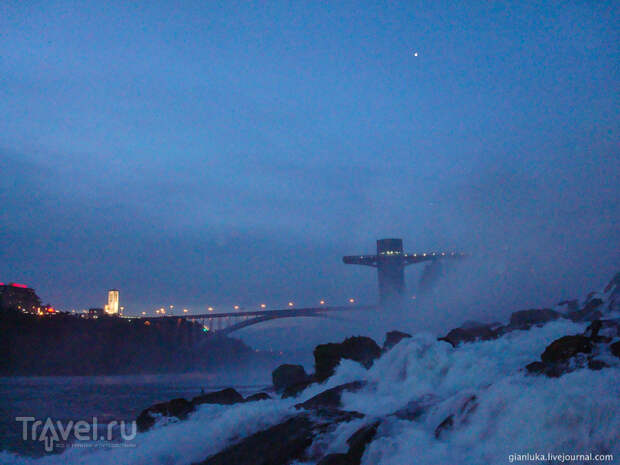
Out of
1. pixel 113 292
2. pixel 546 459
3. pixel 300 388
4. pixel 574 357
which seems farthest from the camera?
pixel 113 292

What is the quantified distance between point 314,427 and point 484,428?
2727 millimetres

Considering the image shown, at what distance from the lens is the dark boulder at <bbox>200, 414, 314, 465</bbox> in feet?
25.6

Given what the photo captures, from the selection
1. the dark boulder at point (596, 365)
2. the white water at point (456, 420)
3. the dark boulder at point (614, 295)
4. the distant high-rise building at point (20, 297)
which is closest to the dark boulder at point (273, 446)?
the white water at point (456, 420)

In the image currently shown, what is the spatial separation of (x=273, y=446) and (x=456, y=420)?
9.31ft

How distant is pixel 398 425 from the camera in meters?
8.13

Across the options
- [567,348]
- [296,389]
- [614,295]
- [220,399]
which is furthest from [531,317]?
[220,399]

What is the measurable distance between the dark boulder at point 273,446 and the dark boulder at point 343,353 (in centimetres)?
934

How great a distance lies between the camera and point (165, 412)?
13211 millimetres

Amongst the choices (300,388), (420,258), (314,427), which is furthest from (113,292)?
(314,427)

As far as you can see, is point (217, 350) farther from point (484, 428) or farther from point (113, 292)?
point (484, 428)

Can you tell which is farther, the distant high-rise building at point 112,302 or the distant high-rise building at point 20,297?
the distant high-rise building at point 112,302

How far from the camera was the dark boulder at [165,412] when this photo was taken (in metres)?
12.8

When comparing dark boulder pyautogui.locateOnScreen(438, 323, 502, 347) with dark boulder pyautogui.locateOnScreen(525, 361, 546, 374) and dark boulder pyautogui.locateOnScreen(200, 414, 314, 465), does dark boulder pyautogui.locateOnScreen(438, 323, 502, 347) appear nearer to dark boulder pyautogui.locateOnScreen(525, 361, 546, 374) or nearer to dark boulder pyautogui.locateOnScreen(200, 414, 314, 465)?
dark boulder pyautogui.locateOnScreen(525, 361, 546, 374)

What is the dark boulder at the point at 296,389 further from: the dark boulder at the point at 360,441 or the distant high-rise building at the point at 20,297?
the distant high-rise building at the point at 20,297
